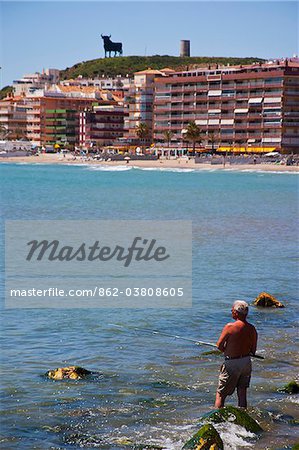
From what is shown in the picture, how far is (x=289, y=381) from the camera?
12.5 metres

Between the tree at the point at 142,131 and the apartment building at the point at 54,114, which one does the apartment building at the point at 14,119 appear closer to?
the apartment building at the point at 54,114

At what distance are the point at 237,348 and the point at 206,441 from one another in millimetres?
1174

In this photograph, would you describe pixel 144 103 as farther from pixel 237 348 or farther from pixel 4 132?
pixel 237 348

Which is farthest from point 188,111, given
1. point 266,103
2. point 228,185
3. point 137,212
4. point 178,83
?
point 137,212

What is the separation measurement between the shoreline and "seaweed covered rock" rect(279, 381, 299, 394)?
99.9m

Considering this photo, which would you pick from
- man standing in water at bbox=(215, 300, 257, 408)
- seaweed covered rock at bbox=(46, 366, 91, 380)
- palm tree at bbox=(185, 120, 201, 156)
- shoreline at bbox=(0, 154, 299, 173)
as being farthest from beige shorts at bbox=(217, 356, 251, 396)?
palm tree at bbox=(185, 120, 201, 156)

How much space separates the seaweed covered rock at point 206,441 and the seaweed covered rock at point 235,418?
71 cm

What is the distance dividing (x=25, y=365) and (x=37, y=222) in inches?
1057

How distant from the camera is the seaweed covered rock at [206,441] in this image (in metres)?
9.38

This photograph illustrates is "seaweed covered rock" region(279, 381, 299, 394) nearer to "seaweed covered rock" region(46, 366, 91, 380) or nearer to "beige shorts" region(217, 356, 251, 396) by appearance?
"beige shorts" region(217, 356, 251, 396)

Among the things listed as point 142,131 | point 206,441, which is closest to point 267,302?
point 206,441

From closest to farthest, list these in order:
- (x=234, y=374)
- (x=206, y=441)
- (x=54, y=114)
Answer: (x=206, y=441), (x=234, y=374), (x=54, y=114)

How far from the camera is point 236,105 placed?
136m

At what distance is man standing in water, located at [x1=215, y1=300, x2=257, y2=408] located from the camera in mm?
9914
